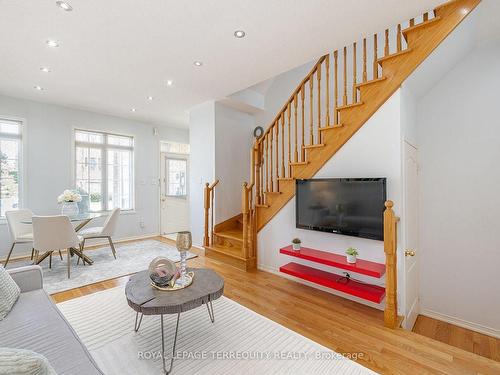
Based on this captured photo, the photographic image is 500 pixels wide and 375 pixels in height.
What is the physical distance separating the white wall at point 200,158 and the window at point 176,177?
1528 mm

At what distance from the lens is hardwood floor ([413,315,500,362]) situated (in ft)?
8.67

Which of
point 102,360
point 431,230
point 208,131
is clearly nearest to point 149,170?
point 208,131

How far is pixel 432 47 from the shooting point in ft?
7.60

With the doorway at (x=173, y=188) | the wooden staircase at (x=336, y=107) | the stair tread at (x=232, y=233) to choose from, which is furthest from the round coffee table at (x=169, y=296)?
the doorway at (x=173, y=188)

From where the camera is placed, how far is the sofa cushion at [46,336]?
3.83 feet

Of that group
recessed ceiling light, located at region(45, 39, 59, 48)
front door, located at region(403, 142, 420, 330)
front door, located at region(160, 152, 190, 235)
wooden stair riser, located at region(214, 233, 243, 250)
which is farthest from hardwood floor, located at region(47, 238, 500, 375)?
front door, located at region(160, 152, 190, 235)

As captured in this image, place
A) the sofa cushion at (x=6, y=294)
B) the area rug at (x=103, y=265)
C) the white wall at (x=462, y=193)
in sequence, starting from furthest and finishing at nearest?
1. the area rug at (x=103, y=265)
2. the white wall at (x=462, y=193)
3. the sofa cushion at (x=6, y=294)

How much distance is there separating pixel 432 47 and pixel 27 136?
6.00 m

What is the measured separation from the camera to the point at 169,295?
175 cm

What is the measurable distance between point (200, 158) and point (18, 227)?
3.07m

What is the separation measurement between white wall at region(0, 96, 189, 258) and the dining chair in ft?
5.27

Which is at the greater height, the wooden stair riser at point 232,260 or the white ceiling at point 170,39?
the white ceiling at point 170,39

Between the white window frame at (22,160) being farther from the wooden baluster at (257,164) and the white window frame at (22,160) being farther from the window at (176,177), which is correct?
the wooden baluster at (257,164)

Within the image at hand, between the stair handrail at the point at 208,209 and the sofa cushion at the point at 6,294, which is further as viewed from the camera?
the stair handrail at the point at 208,209
